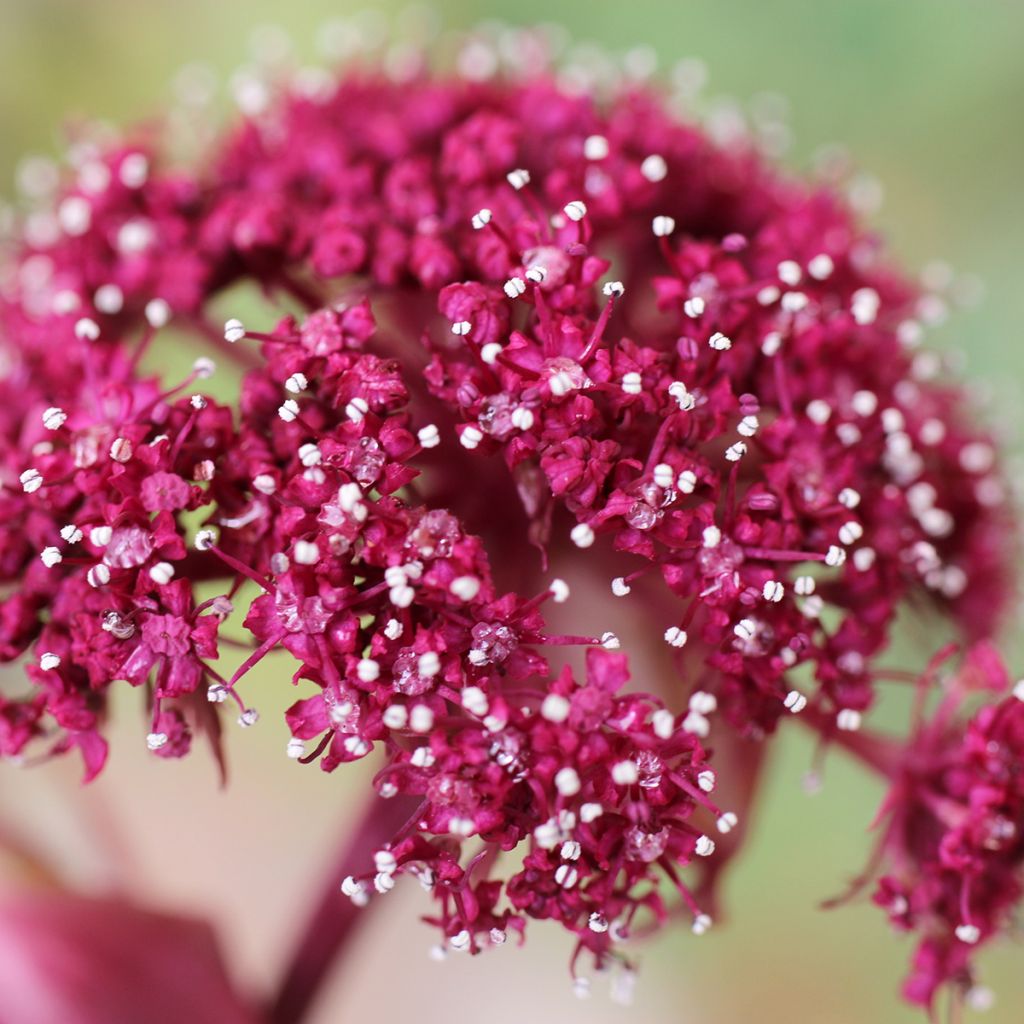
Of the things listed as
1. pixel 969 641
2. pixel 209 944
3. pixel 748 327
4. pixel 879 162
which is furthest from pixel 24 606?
pixel 879 162

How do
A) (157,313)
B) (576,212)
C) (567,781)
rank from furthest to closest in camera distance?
1. (157,313)
2. (576,212)
3. (567,781)

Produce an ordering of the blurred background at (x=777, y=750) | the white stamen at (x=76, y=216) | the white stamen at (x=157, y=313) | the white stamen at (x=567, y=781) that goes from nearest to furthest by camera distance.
A: the white stamen at (x=567, y=781) → the white stamen at (x=157, y=313) → the white stamen at (x=76, y=216) → the blurred background at (x=777, y=750)

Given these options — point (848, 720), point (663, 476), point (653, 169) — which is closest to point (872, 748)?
point (848, 720)

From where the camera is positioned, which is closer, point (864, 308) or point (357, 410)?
point (357, 410)

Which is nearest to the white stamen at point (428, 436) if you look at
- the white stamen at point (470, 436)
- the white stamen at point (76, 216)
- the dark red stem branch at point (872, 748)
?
the white stamen at point (470, 436)

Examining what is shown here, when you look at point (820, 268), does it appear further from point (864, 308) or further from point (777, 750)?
point (777, 750)

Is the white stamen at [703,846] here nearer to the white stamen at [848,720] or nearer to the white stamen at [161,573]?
the white stamen at [848,720]
